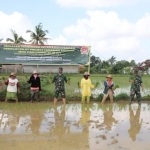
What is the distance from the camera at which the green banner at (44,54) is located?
1514 centimetres

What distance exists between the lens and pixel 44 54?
15492mm

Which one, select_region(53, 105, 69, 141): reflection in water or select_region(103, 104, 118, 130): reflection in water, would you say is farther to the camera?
select_region(103, 104, 118, 130): reflection in water

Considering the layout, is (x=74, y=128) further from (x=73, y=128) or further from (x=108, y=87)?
(x=108, y=87)

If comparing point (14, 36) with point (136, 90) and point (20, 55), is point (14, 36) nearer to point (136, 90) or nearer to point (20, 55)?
point (20, 55)

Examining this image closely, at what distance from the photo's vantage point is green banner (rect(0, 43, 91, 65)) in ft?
49.7

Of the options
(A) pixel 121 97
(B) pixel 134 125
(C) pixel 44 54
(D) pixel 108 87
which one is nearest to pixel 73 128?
(B) pixel 134 125

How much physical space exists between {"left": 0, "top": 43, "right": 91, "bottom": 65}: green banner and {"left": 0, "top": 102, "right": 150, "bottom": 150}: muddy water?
22.2 ft

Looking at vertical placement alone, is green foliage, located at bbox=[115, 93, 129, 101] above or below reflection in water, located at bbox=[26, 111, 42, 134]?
above

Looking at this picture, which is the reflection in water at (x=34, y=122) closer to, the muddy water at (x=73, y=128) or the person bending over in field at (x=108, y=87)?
the muddy water at (x=73, y=128)

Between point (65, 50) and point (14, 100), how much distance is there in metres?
5.61

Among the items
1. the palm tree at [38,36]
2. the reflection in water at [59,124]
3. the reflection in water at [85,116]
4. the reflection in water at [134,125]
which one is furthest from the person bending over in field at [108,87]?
the palm tree at [38,36]

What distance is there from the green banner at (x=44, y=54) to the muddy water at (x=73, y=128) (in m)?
6.76

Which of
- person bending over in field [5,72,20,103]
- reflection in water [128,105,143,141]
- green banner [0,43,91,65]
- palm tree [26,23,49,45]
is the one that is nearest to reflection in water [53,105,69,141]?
reflection in water [128,105,143,141]

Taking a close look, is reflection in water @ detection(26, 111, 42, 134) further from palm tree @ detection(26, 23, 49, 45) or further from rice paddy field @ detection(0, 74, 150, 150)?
palm tree @ detection(26, 23, 49, 45)
